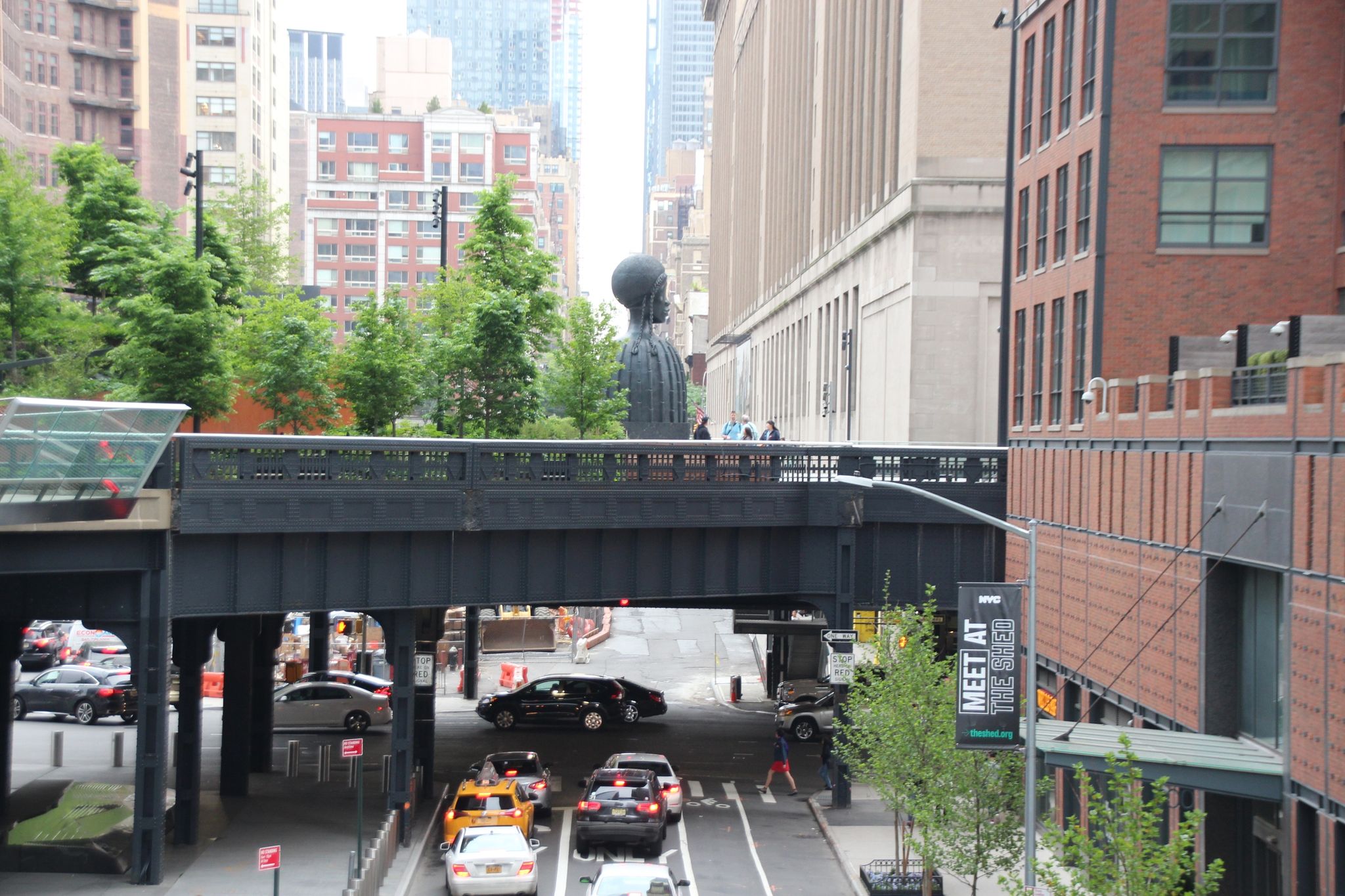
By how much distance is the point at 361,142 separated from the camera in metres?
147

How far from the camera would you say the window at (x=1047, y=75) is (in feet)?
104

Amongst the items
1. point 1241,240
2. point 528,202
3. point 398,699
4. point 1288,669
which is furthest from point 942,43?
point 528,202

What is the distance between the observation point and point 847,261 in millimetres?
61531

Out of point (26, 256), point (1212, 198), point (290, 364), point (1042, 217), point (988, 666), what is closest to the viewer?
point (988, 666)

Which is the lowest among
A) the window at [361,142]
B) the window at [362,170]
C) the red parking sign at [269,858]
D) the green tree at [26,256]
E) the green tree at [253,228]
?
the red parking sign at [269,858]

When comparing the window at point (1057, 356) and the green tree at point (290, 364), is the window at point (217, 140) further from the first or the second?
the window at point (1057, 356)

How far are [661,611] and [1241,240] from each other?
191ft

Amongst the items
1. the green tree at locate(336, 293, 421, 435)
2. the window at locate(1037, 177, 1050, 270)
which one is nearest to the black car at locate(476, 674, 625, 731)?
the green tree at locate(336, 293, 421, 435)

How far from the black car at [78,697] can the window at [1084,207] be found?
106 feet

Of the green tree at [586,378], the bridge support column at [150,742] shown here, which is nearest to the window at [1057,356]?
the bridge support column at [150,742]

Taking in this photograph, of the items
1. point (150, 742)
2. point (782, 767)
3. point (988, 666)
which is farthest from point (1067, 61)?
point (150, 742)

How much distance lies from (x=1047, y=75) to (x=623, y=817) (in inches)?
749

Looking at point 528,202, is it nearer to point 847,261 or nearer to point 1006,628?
point 847,261

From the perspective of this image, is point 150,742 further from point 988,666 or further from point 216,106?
point 216,106
